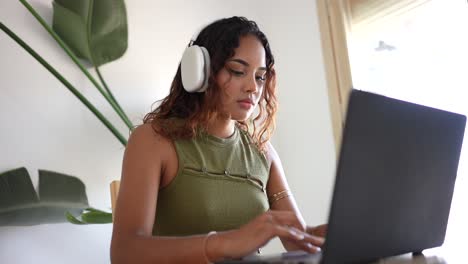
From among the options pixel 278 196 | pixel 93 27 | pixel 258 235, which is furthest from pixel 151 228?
pixel 93 27

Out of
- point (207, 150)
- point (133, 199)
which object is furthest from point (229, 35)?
point (133, 199)

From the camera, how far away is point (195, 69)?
1186mm

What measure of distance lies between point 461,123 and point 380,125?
33 centimetres

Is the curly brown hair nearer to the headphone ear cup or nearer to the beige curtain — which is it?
the headphone ear cup

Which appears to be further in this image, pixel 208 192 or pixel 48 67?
pixel 48 67

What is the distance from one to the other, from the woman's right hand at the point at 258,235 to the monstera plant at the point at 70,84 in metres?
0.95

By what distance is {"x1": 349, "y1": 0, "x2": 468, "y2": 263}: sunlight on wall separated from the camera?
6.01 ft

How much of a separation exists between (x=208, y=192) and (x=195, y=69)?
0.31 m

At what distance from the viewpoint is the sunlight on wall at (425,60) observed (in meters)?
1.83

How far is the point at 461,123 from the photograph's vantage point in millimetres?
920

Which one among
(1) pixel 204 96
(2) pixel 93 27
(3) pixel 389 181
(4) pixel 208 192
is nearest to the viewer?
(3) pixel 389 181

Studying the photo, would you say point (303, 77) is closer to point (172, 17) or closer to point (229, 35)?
point (172, 17)

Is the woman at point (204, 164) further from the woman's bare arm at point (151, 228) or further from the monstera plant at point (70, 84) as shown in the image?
the monstera plant at point (70, 84)

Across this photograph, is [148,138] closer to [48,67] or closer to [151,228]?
[151,228]
